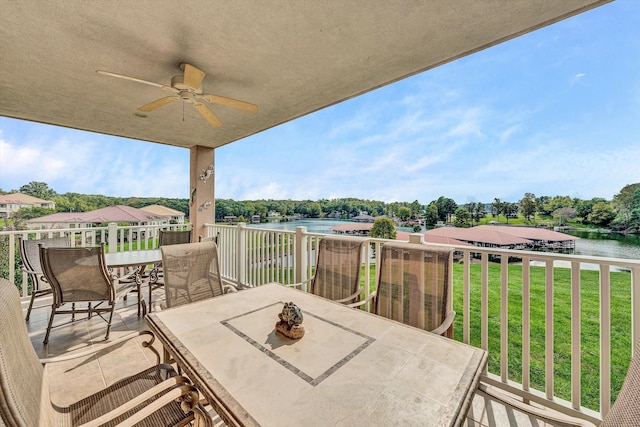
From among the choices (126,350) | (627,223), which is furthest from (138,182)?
(627,223)

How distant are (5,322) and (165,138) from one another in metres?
5.37

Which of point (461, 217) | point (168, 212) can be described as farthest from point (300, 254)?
point (168, 212)

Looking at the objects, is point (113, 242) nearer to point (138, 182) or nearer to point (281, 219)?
point (281, 219)

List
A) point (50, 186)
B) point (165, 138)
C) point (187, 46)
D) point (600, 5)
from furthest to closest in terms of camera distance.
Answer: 1. point (50, 186)
2. point (165, 138)
3. point (187, 46)
4. point (600, 5)

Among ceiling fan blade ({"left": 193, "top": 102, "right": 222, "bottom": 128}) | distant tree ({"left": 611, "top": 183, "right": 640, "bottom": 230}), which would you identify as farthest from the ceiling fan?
distant tree ({"left": 611, "top": 183, "right": 640, "bottom": 230})

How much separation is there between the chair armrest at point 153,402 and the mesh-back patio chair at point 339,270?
4.28 ft

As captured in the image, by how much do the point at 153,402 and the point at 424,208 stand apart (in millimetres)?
5536

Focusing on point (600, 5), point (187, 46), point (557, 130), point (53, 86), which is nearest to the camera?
point (600, 5)

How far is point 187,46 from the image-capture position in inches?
98.3

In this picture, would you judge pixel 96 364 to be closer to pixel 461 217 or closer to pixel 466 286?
pixel 466 286

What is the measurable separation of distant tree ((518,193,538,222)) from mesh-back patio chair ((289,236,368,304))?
331cm

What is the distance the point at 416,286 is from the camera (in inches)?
75.0

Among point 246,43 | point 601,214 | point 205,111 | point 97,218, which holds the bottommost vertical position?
point 97,218

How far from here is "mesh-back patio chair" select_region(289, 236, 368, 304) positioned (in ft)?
7.66
